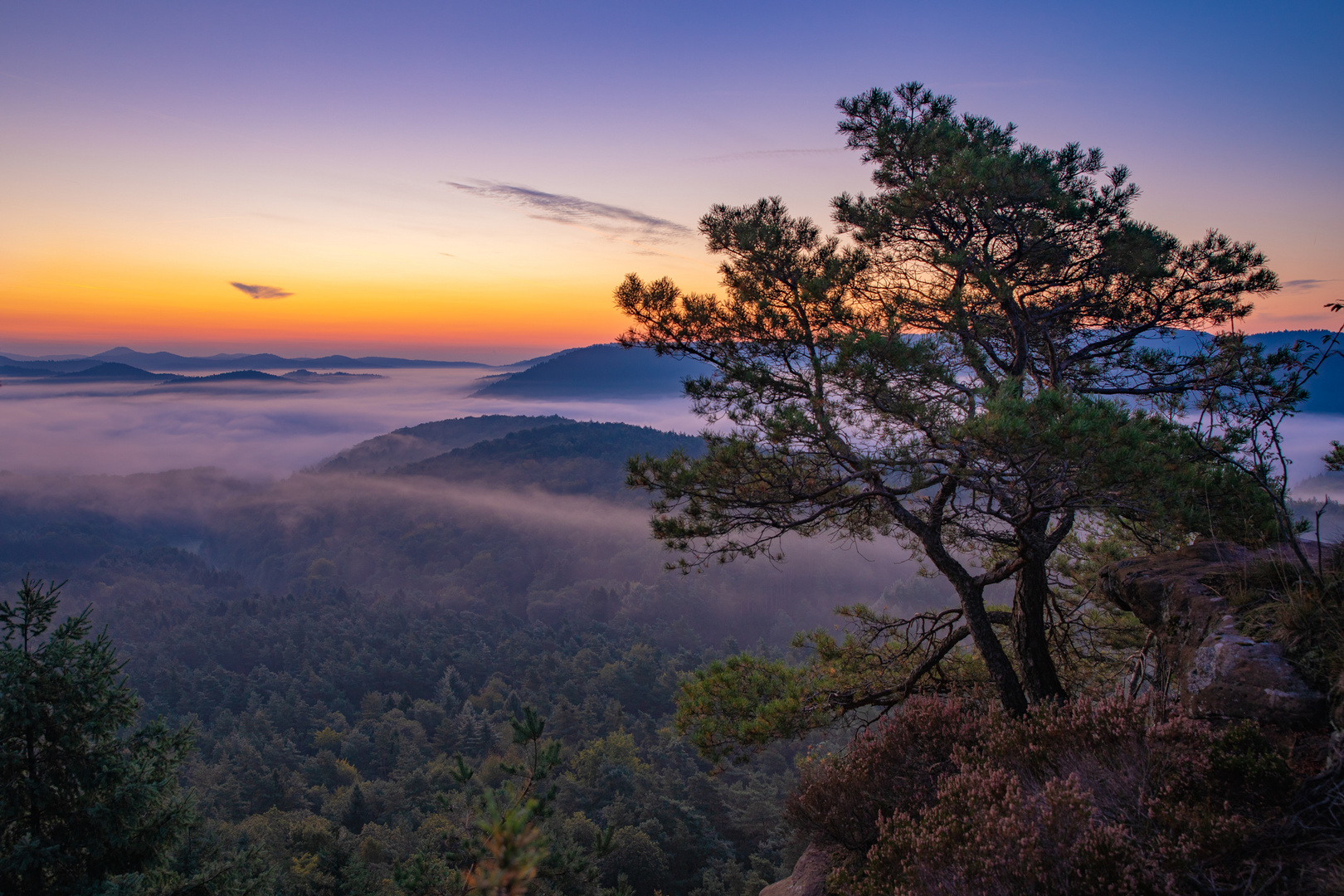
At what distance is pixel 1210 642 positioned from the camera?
4219mm

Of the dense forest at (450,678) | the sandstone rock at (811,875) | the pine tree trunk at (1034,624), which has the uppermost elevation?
the pine tree trunk at (1034,624)

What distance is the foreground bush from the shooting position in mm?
2799

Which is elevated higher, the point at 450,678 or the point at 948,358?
the point at 948,358

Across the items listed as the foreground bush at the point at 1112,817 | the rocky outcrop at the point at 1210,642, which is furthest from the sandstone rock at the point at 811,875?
→ the rocky outcrop at the point at 1210,642

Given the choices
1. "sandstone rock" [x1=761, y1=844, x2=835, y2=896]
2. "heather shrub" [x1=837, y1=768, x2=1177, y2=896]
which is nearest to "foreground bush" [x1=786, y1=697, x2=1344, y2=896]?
"heather shrub" [x1=837, y1=768, x2=1177, y2=896]

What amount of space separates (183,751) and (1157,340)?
43.3 ft

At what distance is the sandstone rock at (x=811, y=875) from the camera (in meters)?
5.67

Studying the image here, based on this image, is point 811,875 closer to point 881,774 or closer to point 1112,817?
point 881,774

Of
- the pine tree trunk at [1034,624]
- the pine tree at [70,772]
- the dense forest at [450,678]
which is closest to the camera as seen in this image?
the pine tree trunk at [1034,624]

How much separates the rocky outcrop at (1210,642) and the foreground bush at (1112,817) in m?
0.29

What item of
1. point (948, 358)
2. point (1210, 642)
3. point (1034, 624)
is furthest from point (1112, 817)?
point (948, 358)

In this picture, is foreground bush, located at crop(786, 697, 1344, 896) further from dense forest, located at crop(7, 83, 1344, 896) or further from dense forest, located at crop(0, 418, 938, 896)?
dense forest, located at crop(0, 418, 938, 896)

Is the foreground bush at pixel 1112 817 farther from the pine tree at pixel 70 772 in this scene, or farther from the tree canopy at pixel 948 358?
the pine tree at pixel 70 772

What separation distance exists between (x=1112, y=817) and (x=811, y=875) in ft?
11.5
